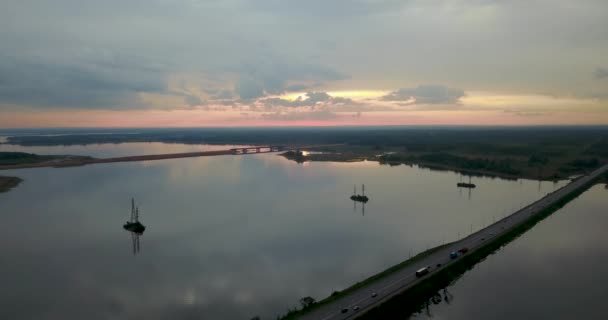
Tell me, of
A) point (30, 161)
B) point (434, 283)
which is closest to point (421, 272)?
point (434, 283)

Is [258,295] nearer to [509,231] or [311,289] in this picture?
[311,289]

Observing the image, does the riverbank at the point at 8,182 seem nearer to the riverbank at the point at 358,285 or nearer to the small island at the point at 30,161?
the small island at the point at 30,161

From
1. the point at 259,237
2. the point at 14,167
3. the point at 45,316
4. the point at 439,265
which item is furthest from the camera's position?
the point at 14,167

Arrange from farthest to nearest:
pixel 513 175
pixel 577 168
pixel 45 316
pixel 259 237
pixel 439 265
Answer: pixel 577 168
pixel 513 175
pixel 259 237
pixel 439 265
pixel 45 316

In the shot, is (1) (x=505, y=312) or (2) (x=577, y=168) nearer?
(1) (x=505, y=312)

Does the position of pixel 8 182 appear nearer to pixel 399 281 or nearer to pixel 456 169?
pixel 399 281

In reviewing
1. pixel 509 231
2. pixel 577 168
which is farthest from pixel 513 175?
pixel 509 231
